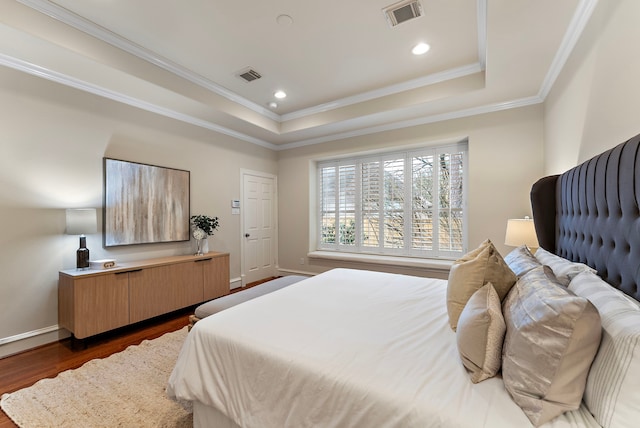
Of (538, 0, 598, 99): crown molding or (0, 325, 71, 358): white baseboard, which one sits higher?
(538, 0, 598, 99): crown molding

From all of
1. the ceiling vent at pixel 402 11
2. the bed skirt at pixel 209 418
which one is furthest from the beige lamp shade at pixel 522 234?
the bed skirt at pixel 209 418

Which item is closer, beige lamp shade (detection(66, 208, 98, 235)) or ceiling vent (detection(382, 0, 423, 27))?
ceiling vent (detection(382, 0, 423, 27))

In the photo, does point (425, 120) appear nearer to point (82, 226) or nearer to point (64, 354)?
point (82, 226)

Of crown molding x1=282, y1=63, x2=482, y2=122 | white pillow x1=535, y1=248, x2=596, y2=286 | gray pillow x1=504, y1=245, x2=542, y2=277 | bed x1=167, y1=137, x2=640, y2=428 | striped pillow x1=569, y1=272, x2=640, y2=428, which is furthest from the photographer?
crown molding x1=282, y1=63, x2=482, y2=122

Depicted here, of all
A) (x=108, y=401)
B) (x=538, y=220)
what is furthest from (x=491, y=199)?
(x=108, y=401)

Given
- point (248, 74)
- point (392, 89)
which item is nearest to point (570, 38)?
point (392, 89)

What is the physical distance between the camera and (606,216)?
52.8 inches

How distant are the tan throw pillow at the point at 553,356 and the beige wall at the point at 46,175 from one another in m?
3.76

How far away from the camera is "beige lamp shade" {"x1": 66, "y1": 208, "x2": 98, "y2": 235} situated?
8.73 feet

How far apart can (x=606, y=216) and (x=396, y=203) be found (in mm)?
3114

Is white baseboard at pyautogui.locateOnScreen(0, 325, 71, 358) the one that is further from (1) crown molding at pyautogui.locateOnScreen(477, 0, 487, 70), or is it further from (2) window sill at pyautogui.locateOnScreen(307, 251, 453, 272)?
(1) crown molding at pyautogui.locateOnScreen(477, 0, 487, 70)

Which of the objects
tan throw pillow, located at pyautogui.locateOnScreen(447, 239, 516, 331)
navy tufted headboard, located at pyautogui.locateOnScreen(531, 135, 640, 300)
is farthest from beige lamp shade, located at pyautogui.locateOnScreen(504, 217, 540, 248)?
tan throw pillow, located at pyautogui.locateOnScreen(447, 239, 516, 331)

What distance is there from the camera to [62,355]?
2480 mm

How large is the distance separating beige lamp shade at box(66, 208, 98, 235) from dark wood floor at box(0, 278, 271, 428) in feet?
3.43
